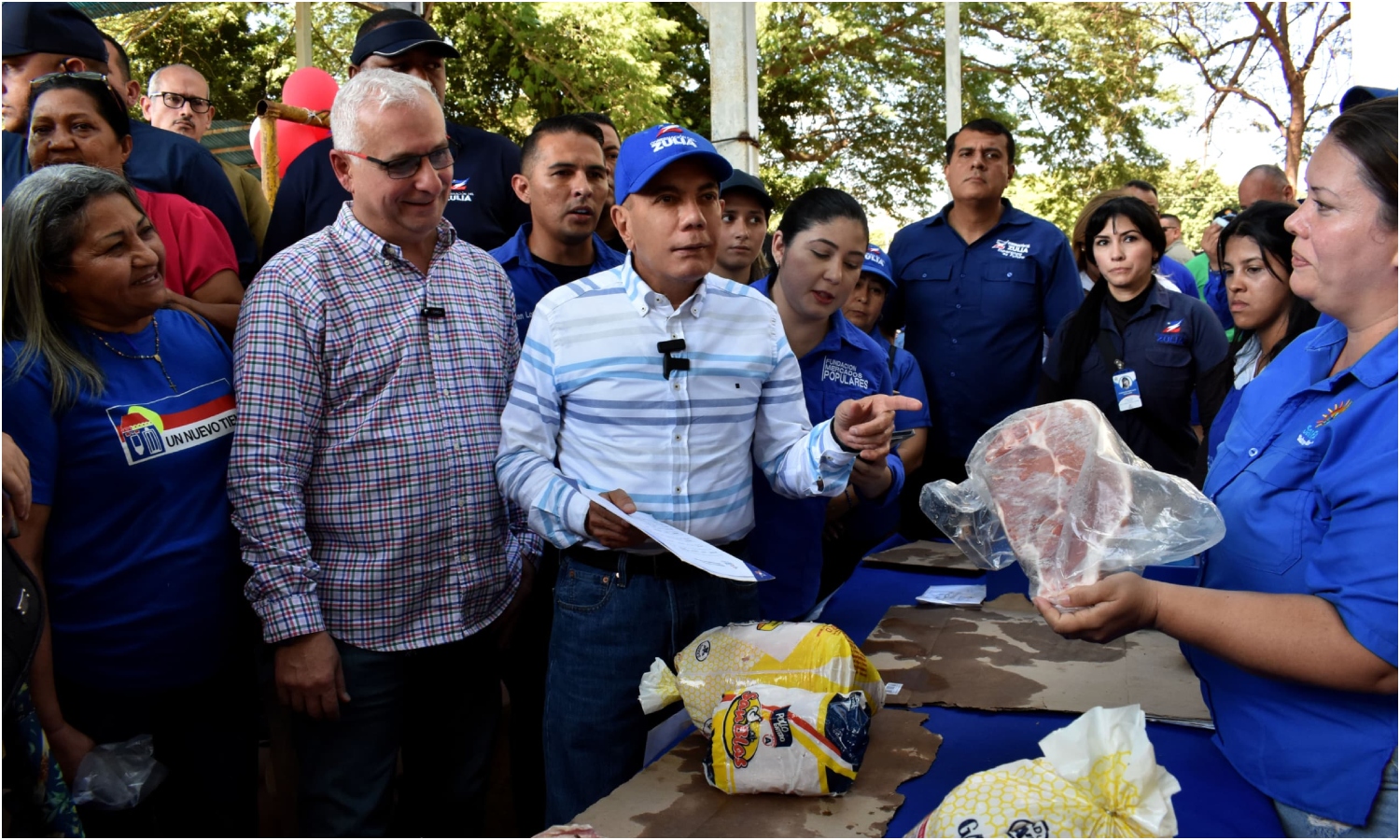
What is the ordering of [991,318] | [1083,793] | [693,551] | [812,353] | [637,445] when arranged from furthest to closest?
[991,318], [812,353], [637,445], [693,551], [1083,793]

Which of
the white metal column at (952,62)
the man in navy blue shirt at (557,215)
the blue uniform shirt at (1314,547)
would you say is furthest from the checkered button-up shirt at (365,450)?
the white metal column at (952,62)

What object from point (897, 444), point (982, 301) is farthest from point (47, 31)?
point (982, 301)

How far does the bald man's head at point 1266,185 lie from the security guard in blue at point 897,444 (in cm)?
319

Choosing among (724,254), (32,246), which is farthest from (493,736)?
(724,254)

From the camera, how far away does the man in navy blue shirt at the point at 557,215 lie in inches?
105

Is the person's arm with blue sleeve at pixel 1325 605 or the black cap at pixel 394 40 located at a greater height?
the black cap at pixel 394 40

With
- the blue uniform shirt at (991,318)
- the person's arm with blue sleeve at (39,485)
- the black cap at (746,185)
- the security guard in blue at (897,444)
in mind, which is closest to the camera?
the person's arm with blue sleeve at (39,485)

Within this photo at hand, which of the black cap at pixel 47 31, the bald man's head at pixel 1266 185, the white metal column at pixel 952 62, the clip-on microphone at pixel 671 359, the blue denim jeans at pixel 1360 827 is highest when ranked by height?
the white metal column at pixel 952 62

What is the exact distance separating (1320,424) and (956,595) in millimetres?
1191

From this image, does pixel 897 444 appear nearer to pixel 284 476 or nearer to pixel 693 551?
pixel 693 551

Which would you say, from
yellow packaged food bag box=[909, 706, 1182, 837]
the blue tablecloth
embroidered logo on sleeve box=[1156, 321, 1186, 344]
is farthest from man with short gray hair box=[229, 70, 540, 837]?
embroidered logo on sleeve box=[1156, 321, 1186, 344]

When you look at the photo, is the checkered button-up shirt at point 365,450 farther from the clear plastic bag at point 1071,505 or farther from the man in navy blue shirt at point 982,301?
the man in navy blue shirt at point 982,301

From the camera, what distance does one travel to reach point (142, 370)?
1819 mm

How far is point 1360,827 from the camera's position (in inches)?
50.8
